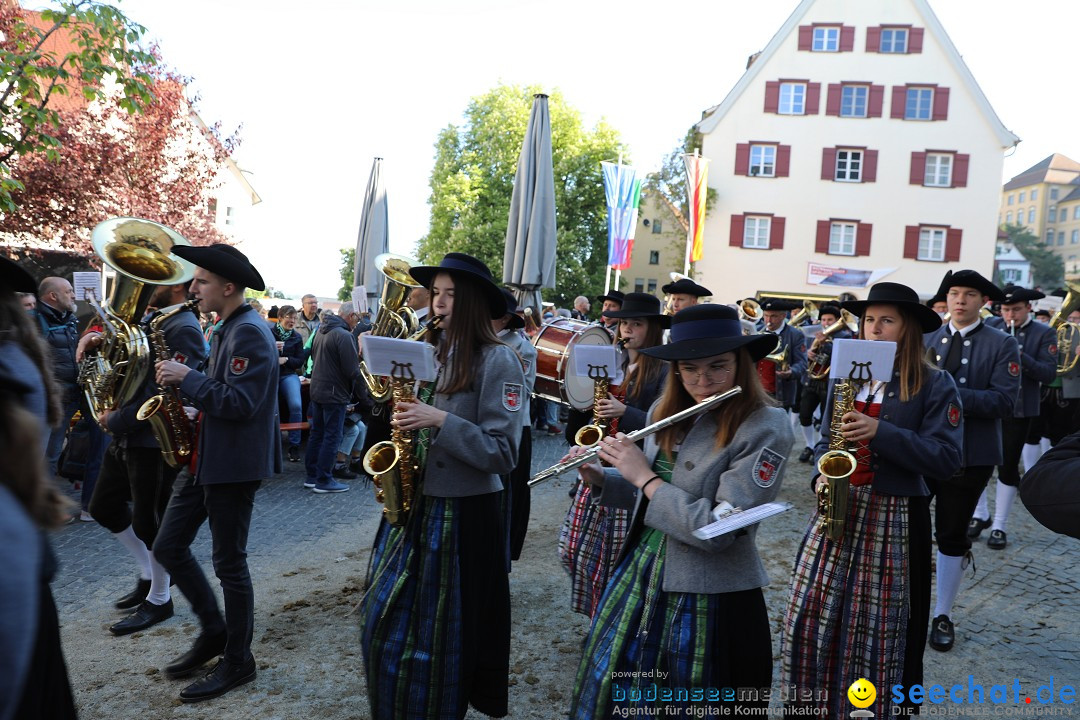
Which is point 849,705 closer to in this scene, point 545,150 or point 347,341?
point 347,341

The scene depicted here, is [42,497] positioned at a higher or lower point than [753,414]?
lower

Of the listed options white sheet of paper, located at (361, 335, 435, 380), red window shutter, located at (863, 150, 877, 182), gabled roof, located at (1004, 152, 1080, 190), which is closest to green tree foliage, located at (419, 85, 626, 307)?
red window shutter, located at (863, 150, 877, 182)

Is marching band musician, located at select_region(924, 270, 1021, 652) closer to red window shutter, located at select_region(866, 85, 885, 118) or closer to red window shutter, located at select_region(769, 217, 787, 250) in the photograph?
red window shutter, located at select_region(769, 217, 787, 250)

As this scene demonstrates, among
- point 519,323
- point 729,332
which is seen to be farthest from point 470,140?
point 729,332

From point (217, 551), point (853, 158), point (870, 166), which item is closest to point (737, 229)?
point (853, 158)

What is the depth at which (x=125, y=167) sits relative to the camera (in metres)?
13.7

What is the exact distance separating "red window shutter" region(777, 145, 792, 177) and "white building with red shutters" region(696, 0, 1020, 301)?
0.04 metres

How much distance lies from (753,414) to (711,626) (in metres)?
0.73

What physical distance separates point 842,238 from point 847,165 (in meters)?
2.92

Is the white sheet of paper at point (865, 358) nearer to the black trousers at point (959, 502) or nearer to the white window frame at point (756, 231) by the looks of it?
the black trousers at point (959, 502)

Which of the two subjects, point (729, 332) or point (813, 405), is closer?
point (729, 332)

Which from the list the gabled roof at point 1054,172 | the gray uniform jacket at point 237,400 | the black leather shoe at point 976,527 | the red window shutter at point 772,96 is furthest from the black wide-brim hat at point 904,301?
the gabled roof at point 1054,172

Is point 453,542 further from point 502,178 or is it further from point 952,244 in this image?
point 502,178

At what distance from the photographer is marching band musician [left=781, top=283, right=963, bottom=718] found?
11.1 feet
